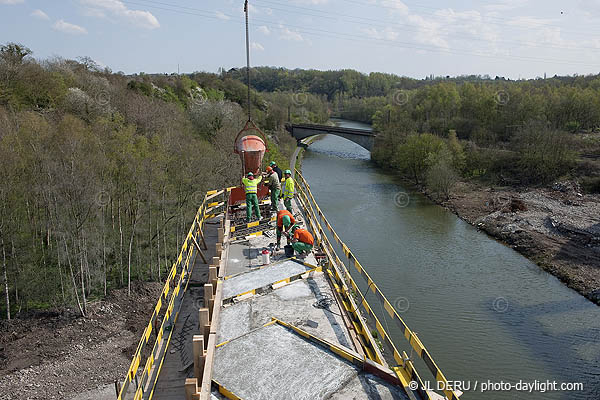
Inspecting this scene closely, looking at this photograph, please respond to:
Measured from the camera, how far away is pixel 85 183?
20.1 meters

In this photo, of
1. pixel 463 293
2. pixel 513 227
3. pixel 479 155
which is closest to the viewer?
pixel 463 293


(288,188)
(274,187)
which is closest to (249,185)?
(274,187)

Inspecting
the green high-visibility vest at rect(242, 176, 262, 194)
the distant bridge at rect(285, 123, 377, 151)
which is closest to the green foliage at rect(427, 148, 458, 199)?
the distant bridge at rect(285, 123, 377, 151)

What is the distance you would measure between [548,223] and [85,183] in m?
33.7

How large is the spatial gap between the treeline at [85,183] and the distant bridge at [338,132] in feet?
109

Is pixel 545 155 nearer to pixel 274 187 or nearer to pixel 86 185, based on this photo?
pixel 274 187

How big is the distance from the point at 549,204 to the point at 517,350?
25832mm

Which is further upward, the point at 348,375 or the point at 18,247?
the point at 348,375

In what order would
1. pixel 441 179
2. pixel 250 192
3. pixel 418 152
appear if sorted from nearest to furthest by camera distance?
pixel 250 192 → pixel 441 179 → pixel 418 152

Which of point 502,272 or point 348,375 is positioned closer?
point 348,375

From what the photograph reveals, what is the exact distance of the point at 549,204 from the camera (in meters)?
39.2

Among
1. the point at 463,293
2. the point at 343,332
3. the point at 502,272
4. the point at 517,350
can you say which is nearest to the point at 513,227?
the point at 502,272

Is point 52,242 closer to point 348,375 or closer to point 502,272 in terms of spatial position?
point 348,375

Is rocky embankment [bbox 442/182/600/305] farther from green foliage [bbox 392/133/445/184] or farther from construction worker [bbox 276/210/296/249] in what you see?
construction worker [bbox 276/210/296/249]
